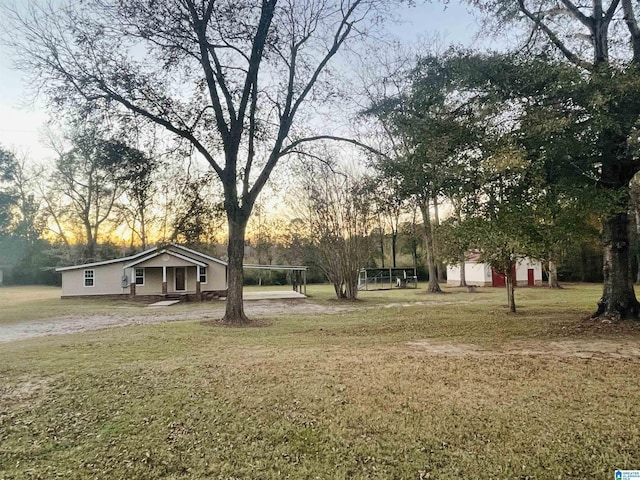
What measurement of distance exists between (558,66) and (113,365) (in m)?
9.50

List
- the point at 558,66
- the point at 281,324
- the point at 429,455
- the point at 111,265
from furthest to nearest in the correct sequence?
the point at 111,265 → the point at 281,324 → the point at 558,66 → the point at 429,455

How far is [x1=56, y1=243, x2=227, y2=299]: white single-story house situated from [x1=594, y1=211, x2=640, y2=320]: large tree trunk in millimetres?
19877

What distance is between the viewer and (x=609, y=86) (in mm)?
7195

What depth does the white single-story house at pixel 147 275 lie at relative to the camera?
24125mm

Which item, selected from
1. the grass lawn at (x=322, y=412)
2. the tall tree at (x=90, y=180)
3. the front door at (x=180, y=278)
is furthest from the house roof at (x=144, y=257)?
the grass lawn at (x=322, y=412)

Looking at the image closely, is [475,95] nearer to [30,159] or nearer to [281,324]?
[281,324]

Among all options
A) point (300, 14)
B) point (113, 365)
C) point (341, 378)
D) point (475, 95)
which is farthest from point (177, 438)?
point (300, 14)

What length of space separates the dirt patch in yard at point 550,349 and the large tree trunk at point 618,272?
94.5 inches

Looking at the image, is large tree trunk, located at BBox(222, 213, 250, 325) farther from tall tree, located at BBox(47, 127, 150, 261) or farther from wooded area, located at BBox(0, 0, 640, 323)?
tall tree, located at BBox(47, 127, 150, 261)

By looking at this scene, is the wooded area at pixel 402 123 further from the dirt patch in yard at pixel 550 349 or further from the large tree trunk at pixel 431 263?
the large tree trunk at pixel 431 263

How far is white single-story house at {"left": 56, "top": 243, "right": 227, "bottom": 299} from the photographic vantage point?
79.2 ft

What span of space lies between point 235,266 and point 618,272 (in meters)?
10.0

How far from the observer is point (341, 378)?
5457 mm

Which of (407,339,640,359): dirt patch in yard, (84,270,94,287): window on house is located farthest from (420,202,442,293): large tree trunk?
(84,270,94,287): window on house
